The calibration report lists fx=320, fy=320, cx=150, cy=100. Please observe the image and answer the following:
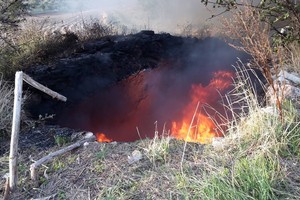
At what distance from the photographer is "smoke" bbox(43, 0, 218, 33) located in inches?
538

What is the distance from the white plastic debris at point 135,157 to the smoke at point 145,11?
10.5 metres

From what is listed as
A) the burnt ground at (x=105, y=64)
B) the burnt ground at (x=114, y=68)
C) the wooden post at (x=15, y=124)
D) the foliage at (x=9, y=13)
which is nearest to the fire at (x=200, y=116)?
the burnt ground at (x=114, y=68)

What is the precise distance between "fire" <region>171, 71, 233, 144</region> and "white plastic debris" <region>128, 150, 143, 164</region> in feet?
2.61

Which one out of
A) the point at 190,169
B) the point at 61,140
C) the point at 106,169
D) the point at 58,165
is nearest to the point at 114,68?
the point at 61,140

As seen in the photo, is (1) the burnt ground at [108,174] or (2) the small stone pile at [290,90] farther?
(2) the small stone pile at [290,90]

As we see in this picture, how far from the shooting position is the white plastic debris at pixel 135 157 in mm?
3309

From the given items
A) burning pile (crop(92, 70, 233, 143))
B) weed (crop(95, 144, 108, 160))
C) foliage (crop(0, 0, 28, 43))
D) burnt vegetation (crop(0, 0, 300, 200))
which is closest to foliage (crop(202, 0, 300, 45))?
burnt vegetation (crop(0, 0, 300, 200))

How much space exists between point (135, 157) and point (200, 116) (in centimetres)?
262

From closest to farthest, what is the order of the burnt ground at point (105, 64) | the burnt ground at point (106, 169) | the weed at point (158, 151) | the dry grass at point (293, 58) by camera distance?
1. the burnt ground at point (106, 169)
2. the weed at point (158, 151)
3. the dry grass at point (293, 58)
4. the burnt ground at point (105, 64)

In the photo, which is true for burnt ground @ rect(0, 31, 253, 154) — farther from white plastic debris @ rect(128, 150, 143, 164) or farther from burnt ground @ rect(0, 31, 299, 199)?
→ white plastic debris @ rect(128, 150, 143, 164)

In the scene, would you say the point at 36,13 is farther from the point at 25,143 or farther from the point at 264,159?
the point at 264,159

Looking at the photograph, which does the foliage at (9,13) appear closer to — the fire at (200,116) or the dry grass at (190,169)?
the dry grass at (190,169)

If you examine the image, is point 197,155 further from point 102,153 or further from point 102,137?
point 102,137

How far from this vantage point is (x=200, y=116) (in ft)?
18.7
